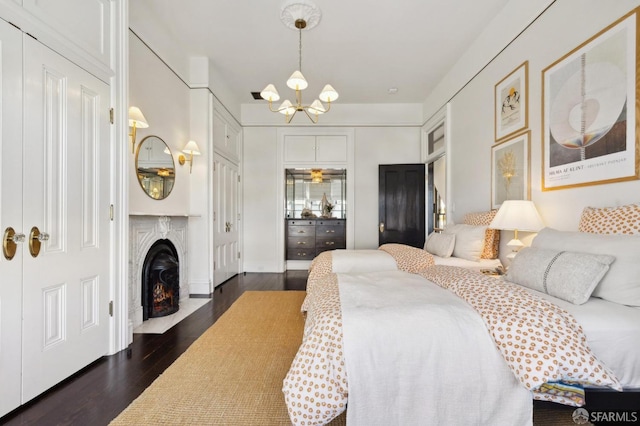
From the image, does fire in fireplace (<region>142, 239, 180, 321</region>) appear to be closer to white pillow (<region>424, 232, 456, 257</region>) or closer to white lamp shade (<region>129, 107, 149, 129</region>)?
white lamp shade (<region>129, 107, 149, 129</region>)

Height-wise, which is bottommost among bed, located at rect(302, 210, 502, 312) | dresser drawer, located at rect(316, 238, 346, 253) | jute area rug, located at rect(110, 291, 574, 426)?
jute area rug, located at rect(110, 291, 574, 426)

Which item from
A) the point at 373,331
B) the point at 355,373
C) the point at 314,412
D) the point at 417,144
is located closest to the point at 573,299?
the point at 373,331

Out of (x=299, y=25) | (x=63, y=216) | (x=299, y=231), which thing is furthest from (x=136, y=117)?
(x=299, y=231)

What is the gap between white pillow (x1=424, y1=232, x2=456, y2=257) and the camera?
3127mm

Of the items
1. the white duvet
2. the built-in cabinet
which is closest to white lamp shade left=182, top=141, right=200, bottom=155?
the built-in cabinet

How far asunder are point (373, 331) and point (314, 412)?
377 millimetres

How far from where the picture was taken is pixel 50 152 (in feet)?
5.72

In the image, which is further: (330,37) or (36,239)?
(330,37)

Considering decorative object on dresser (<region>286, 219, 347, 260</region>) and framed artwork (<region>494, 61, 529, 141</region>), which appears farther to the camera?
decorative object on dresser (<region>286, 219, 347, 260</region>)

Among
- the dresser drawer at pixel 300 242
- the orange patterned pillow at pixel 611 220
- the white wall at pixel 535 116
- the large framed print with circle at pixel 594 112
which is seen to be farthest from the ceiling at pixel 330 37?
the dresser drawer at pixel 300 242

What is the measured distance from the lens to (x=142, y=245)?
113 inches

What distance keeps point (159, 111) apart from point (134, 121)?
0.63 m

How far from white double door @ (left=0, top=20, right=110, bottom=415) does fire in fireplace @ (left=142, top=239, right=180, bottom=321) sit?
2.55 feet

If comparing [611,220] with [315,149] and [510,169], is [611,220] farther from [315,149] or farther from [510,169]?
[315,149]
